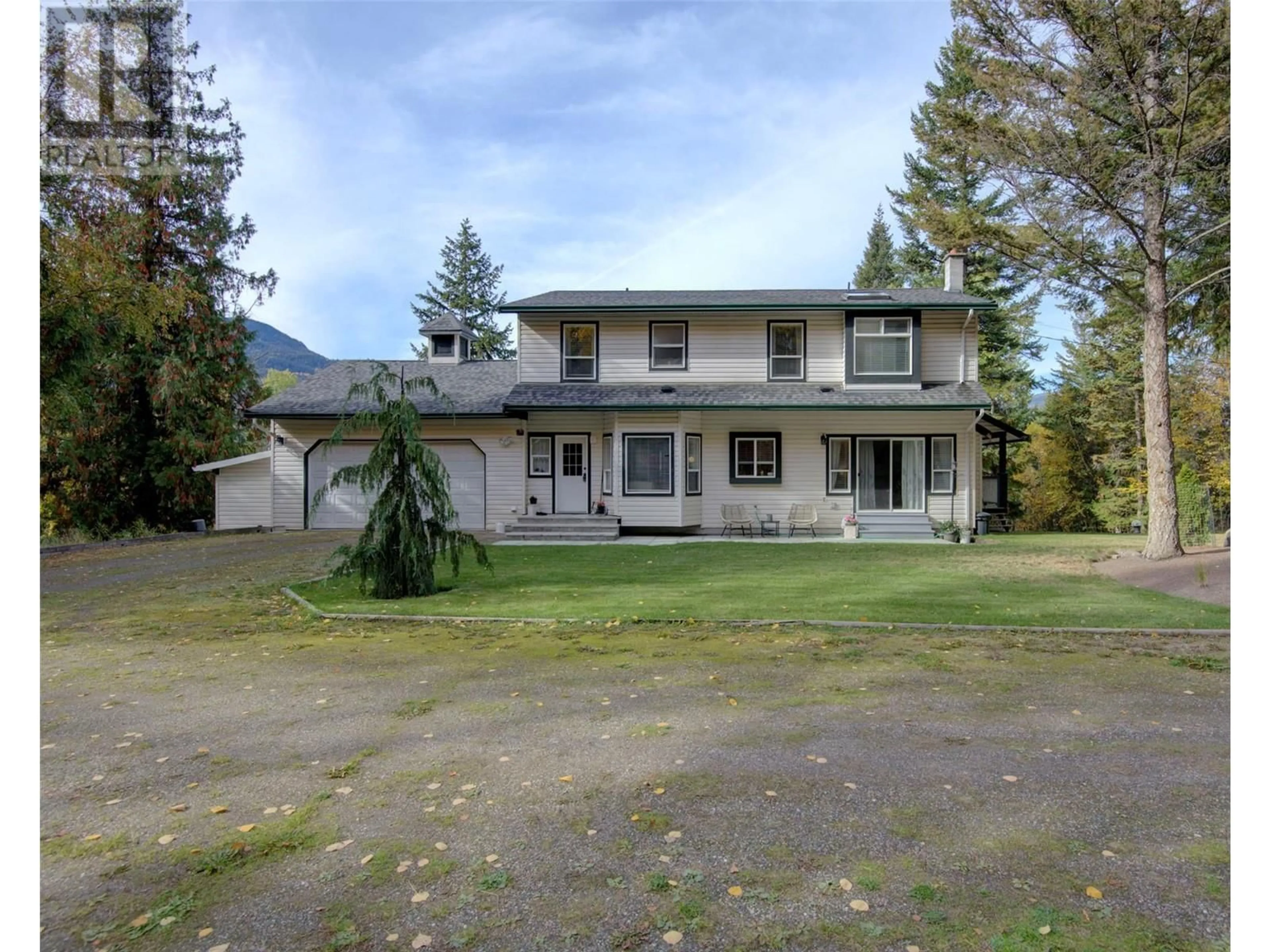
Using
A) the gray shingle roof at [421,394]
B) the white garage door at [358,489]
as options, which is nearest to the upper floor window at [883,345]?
the gray shingle roof at [421,394]

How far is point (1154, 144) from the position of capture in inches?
499

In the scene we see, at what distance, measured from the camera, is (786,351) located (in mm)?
19438

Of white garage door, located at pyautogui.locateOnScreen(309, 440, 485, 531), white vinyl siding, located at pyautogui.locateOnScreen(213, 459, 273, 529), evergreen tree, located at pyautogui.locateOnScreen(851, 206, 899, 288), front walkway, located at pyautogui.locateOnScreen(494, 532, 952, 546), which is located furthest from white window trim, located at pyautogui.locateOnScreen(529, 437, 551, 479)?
evergreen tree, located at pyautogui.locateOnScreen(851, 206, 899, 288)

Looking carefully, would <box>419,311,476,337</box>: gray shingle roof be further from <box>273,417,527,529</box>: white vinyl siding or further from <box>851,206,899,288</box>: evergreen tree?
<box>851,206,899,288</box>: evergreen tree

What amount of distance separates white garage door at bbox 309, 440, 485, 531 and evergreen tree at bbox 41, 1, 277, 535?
5166 millimetres

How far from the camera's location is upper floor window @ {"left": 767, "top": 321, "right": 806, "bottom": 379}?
19344 millimetres

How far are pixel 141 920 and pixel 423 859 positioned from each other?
997 millimetres

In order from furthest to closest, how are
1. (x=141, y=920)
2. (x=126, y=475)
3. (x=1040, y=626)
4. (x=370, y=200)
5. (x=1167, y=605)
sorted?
(x=126, y=475) < (x=370, y=200) < (x=1167, y=605) < (x=1040, y=626) < (x=141, y=920)

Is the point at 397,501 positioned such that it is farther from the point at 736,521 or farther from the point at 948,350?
the point at 948,350

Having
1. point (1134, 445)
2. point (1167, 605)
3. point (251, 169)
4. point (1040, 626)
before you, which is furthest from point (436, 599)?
point (1134, 445)

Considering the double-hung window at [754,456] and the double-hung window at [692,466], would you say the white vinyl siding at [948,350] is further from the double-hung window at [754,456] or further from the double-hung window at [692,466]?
the double-hung window at [692,466]

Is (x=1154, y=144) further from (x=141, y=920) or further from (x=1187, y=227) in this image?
(x=141, y=920)

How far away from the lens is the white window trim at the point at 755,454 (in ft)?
62.1

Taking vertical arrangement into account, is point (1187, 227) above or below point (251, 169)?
below
